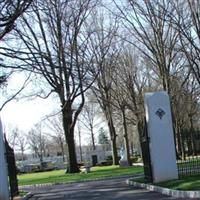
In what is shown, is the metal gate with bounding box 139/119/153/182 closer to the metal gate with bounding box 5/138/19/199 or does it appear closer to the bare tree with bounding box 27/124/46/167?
the metal gate with bounding box 5/138/19/199

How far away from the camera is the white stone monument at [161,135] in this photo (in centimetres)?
2228

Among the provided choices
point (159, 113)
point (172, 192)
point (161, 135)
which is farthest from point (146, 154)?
point (172, 192)

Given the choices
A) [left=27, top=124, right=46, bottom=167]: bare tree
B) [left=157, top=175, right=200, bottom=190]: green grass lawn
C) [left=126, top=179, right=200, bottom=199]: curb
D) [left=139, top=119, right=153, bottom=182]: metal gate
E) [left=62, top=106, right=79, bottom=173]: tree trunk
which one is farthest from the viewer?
[left=27, top=124, right=46, bottom=167]: bare tree

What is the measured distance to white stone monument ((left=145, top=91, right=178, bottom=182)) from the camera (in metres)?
22.3

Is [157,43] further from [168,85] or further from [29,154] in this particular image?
[29,154]

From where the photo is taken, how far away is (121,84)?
170 ft

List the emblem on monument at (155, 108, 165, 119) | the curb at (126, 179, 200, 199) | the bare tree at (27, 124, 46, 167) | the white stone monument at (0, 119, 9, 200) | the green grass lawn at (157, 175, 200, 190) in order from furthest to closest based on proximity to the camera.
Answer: the bare tree at (27, 124, 46, 167), the emblem on monument at (155, 108, 165, 119), the white stone monument at (0, 119, 9, 200), the green grass lawn at (157, 175, 200, 190), the curb at (126, 179, 200, 199)

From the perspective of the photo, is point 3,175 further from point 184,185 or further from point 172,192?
point 184,185

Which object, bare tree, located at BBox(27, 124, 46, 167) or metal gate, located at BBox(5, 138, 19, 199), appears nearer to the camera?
metal gate, located at BBox(5, 138, 19, 199)

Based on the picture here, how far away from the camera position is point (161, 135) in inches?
882

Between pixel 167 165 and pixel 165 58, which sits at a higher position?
pixel 165 58

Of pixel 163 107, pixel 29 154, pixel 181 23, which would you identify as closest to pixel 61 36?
pixel 181 23

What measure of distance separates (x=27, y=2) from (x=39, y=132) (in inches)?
3648

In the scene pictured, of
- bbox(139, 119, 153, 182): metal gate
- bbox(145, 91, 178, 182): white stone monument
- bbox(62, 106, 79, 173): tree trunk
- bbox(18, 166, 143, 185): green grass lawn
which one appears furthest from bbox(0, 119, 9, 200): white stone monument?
bbox(62, 106, 79, 173): tree trunk
